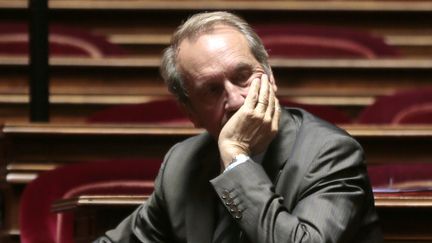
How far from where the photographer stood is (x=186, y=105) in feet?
2.46

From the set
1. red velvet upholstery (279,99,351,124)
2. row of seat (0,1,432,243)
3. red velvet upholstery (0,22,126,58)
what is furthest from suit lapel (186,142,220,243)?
red velvet upholstery (0,22,126,58)

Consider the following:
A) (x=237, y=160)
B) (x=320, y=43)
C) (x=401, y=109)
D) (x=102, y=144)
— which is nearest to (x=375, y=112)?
(x=401, y=109)

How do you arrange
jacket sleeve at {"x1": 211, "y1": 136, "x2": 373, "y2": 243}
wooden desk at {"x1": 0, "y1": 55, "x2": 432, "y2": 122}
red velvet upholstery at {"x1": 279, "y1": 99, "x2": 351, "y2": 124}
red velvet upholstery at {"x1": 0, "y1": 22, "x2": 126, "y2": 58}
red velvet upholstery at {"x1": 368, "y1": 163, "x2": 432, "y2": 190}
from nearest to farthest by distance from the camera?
jacket sleeve at {"x1": 211, "y1": 136, "x2": 373, "y2": 243}, red velvet upholstery at {"x1": 368, "y1": 163, "x2": 432, "y2": 190}, red velvet upholstery at {"x1": 279, "y1": 99, "x2": 351, "y2": 124}, wooden desk at {"x1": 0, "y1": 55, "x2": 432, "y2": 122}, red velvet upholstery at {"x1": 0, "y1": 22, "x2": 126, "y2": 58}

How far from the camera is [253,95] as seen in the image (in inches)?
27.2

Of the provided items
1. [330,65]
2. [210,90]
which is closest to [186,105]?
[210,90]

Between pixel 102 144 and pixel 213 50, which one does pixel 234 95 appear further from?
pixel 102 144

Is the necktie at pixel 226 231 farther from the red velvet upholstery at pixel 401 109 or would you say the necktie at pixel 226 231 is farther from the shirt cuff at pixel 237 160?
the red velvet upholstery at pixel 401 109

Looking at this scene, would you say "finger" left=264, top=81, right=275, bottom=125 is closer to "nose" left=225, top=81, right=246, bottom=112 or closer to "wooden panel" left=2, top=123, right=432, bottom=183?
"nose" left=225, top=81, right=246, bottom=112

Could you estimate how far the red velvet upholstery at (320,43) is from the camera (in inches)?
59.7

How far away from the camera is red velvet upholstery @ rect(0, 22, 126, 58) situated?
158cm

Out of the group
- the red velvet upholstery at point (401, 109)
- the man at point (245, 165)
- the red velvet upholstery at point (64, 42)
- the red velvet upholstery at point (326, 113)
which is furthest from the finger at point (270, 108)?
the red velvet upholstery at point (64, 42)

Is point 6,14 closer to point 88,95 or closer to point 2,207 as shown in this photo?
point 88,95

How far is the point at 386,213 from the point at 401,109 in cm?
47

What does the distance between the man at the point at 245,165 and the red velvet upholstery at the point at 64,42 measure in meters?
0.84
